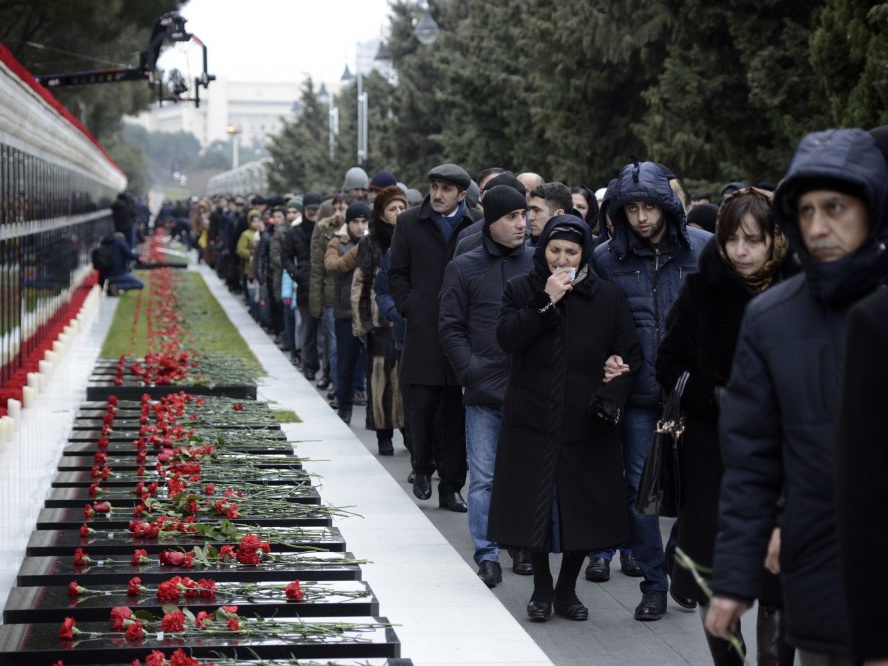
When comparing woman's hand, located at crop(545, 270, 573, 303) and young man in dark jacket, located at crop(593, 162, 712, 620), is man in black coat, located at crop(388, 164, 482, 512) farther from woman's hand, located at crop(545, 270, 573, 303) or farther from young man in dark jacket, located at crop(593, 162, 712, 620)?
woman's hand, located at crop(545, 270, 573, 303)

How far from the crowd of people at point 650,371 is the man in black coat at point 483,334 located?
0.4 inches

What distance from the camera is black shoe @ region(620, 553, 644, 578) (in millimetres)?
8711

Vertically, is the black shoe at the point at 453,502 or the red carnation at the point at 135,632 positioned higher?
the red carnation at the point at 135,632

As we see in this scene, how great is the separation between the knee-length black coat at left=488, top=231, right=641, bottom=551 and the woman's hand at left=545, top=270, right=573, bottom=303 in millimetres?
62

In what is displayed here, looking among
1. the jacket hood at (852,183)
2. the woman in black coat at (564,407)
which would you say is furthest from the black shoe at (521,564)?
the jacket hood at (852,183)

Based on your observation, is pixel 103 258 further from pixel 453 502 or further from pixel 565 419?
pixel 565 419

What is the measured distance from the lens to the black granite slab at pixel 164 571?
7637 mm

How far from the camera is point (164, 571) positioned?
771cm

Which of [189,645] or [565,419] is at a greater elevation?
[565,419]

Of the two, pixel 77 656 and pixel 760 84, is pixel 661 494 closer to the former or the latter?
pixel 77 656

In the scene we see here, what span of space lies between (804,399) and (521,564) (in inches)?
200

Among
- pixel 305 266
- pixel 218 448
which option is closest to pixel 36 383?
pixel 218 448

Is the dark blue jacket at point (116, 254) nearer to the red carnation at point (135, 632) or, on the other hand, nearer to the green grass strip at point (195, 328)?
the green grass strip at point (195, 328)

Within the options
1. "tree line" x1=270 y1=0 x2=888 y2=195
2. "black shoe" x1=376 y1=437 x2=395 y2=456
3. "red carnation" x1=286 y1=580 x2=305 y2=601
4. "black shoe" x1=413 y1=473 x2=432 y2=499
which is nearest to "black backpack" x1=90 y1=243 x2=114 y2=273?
"tree line" x1=270 y1=0 x2=888 y2=195
